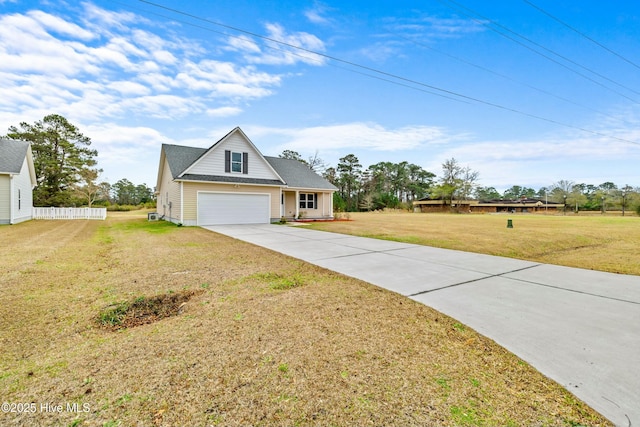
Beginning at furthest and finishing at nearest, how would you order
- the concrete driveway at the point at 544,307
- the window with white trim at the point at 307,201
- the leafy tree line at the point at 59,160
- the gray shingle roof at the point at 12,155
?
the leafy tree line at the point at 59,160 → the window with white trim at the point at 307,201 → the gray shingle roof at the point at 12,155 → the concrete driveway at the point at 544,307

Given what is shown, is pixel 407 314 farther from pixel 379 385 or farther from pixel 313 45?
pixel 313 45

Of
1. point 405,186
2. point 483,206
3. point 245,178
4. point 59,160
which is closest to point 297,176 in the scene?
point 245,178

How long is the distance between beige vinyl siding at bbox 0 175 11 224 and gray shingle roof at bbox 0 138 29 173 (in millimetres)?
503

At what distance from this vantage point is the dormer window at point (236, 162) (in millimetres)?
16755

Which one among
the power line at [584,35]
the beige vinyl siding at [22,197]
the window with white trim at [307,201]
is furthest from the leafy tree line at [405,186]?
the beige vinyl siding at [22,197]

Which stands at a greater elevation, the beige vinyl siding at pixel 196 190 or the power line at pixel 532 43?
the power line at pixel 532 43

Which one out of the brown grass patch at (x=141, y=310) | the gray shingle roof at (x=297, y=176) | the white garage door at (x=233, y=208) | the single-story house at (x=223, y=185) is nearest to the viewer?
the brown grass patch at (x=141, y=310)

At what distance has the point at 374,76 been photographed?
13.3 m

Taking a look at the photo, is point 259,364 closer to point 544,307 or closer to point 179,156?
point 544,307

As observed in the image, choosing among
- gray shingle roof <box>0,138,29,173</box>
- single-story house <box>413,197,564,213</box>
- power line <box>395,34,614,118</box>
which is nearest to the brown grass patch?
power line <box>395,34,614,118</box>

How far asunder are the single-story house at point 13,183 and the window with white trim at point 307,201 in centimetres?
1633

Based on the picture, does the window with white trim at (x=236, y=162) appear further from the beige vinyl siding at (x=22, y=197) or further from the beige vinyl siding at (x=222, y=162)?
the beige vinyl siding at (x=22, y=197)

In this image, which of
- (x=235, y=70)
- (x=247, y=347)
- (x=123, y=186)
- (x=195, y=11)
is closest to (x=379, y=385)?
(x=247, y=347)

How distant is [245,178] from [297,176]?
5.59m
